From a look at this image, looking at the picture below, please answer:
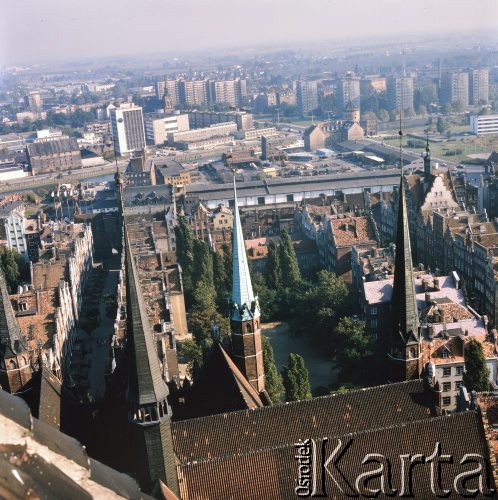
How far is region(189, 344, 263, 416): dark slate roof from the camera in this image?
14.9m

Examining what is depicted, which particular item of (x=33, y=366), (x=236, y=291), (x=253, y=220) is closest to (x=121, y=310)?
(x=33, y=366)

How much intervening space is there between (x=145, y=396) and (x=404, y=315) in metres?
6.15

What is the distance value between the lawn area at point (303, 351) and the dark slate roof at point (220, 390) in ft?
23.5

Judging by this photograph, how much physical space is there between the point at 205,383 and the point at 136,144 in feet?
258

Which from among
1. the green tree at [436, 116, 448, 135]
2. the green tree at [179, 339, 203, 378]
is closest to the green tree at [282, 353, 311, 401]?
the green tree at [179, 339, 203, 378]

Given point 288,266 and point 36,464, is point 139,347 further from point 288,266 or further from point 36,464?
point 288,266

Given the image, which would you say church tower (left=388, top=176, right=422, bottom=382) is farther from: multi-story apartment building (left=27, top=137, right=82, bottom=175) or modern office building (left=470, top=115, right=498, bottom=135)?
modern office building (left=470, top=115, right=498, bottom=135)

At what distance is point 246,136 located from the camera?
92.4 m

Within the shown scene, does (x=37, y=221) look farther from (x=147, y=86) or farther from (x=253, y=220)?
(x=147, y=86)

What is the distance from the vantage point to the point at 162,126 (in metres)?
94.9

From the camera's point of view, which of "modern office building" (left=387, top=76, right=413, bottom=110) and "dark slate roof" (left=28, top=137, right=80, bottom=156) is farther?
"modern office building" (left=387, top=76, right=413, bottom=110)

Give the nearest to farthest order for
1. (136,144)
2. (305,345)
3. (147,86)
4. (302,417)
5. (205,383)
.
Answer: (302,417) → (205,383) → (305,345) → (136,144) → (147,86)

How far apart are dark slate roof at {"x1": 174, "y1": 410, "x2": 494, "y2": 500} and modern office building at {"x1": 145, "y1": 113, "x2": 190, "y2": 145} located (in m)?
84.8

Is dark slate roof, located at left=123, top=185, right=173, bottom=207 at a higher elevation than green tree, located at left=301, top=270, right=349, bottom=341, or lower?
higher
